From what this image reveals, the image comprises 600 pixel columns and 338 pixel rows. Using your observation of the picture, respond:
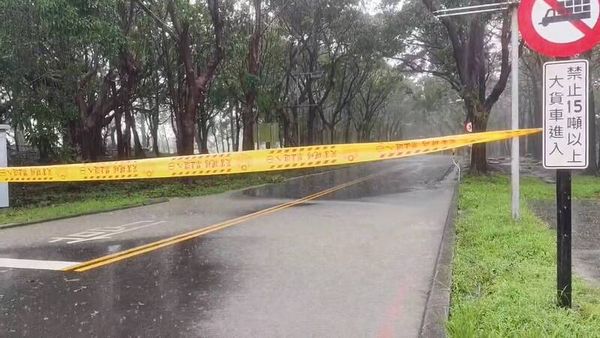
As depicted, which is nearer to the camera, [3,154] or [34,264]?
[34,264]

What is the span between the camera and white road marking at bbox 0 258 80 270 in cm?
725

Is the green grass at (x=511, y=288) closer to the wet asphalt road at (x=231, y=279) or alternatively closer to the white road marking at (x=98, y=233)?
the wet asphalt road at (x=231, y=279)

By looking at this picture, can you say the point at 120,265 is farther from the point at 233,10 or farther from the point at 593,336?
the point at 233,10

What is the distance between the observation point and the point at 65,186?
21.2 m

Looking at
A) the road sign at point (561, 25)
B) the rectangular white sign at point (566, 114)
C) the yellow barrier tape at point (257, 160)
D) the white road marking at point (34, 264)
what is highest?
the road sign at point (561, 25)

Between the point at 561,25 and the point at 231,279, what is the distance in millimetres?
4443

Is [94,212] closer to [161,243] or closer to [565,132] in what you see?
[161,243]

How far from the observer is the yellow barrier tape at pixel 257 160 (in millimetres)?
7859

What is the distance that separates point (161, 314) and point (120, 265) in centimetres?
234

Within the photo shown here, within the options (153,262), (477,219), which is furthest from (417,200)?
(153,262)

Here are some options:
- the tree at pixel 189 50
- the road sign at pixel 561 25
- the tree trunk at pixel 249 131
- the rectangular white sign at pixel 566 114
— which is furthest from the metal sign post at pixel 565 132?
the tree trunk at pixel 249 131

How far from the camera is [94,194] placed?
61.5 feet

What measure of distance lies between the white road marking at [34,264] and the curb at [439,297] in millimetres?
4820

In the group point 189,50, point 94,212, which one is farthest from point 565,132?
point 189,50
